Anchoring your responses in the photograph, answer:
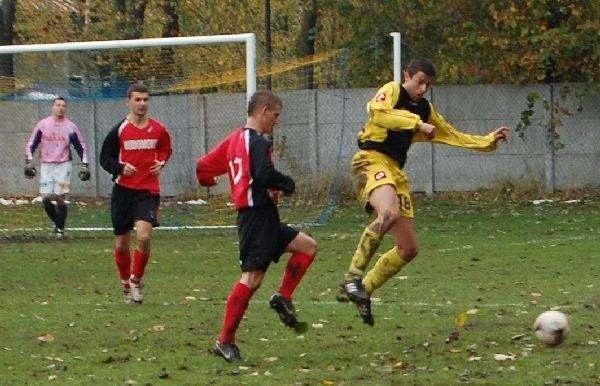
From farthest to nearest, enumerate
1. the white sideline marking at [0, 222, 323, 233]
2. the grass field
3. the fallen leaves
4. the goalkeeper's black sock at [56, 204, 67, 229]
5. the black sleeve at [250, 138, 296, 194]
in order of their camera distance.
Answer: the white sideline marking at [0, 222, 323, 233] → the goalkeeper's black sock at [56, 204, 67, 229] → the fallen leaves → the black sleeve at [250, 138, 296, 194] → the grass field

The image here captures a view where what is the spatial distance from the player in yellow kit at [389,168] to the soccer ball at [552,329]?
1481mm

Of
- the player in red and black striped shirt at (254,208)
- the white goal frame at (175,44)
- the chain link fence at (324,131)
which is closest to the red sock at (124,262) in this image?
the player in red and black striped shirt at (254,208)

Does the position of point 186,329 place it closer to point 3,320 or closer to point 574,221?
point 3,320

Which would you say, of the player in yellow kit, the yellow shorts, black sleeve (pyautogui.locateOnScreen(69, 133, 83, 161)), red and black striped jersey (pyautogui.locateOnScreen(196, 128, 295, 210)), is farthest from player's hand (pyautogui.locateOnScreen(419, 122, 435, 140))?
black sleeve (pyautogui.locateOnScreen(69, 133, 83, 161))

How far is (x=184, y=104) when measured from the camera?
72.5 feet

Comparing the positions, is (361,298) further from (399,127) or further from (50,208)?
(50,208)

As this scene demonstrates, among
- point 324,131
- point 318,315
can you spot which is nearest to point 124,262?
point 318,315

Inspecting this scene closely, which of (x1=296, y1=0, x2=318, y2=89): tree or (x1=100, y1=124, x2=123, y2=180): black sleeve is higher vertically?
(x1=296, y1=0, x2=318, y2=89): tree

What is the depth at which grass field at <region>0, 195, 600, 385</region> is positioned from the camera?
8.56 meters

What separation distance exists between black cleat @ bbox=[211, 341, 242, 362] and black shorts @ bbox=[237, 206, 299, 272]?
0.51 m

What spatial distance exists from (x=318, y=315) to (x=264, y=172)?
2.57 m

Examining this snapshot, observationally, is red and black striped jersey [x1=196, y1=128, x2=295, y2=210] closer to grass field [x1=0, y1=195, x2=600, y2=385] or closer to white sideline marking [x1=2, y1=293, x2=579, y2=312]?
grass field [x1=0, y1=195, x2=600, y2=385]

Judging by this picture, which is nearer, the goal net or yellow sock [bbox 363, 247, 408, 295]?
yellow sock [bbox 363, 247, 408, 295]

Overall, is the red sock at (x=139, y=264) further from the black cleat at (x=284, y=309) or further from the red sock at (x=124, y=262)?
the black cleat at (x=284, y=309)
